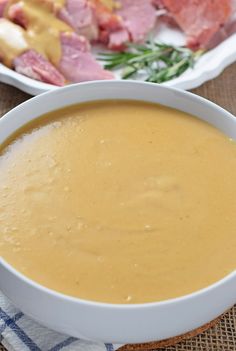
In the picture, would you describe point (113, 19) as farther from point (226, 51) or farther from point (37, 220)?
point (37, 220)

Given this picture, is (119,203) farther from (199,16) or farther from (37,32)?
(199,16)

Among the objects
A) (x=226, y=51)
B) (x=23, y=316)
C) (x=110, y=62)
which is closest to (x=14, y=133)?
(x=23, y=316)

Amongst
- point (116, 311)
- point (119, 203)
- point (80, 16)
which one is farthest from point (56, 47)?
point (116, 311)

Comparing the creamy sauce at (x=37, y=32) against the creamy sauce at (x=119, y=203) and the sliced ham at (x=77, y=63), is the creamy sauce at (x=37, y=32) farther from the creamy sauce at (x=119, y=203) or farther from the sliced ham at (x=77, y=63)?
the creamy sauce at (x=119, y=203)

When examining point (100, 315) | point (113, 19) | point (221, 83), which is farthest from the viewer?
point (113, 19)

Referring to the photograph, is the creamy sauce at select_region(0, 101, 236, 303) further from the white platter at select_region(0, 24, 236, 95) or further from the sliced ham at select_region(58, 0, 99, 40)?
the sliced ham at select_region(58, 0, 99, 40)

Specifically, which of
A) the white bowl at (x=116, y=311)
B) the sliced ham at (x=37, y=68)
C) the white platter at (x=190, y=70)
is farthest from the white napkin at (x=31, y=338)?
the sliced ham at (x=37, y=68)

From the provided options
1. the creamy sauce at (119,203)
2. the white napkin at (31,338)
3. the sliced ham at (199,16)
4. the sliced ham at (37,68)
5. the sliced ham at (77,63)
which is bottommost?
the sliced ham at (199,16)

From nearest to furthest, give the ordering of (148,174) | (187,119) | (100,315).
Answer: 1. (100,315)
2. (148,174)
3. (187,119)
